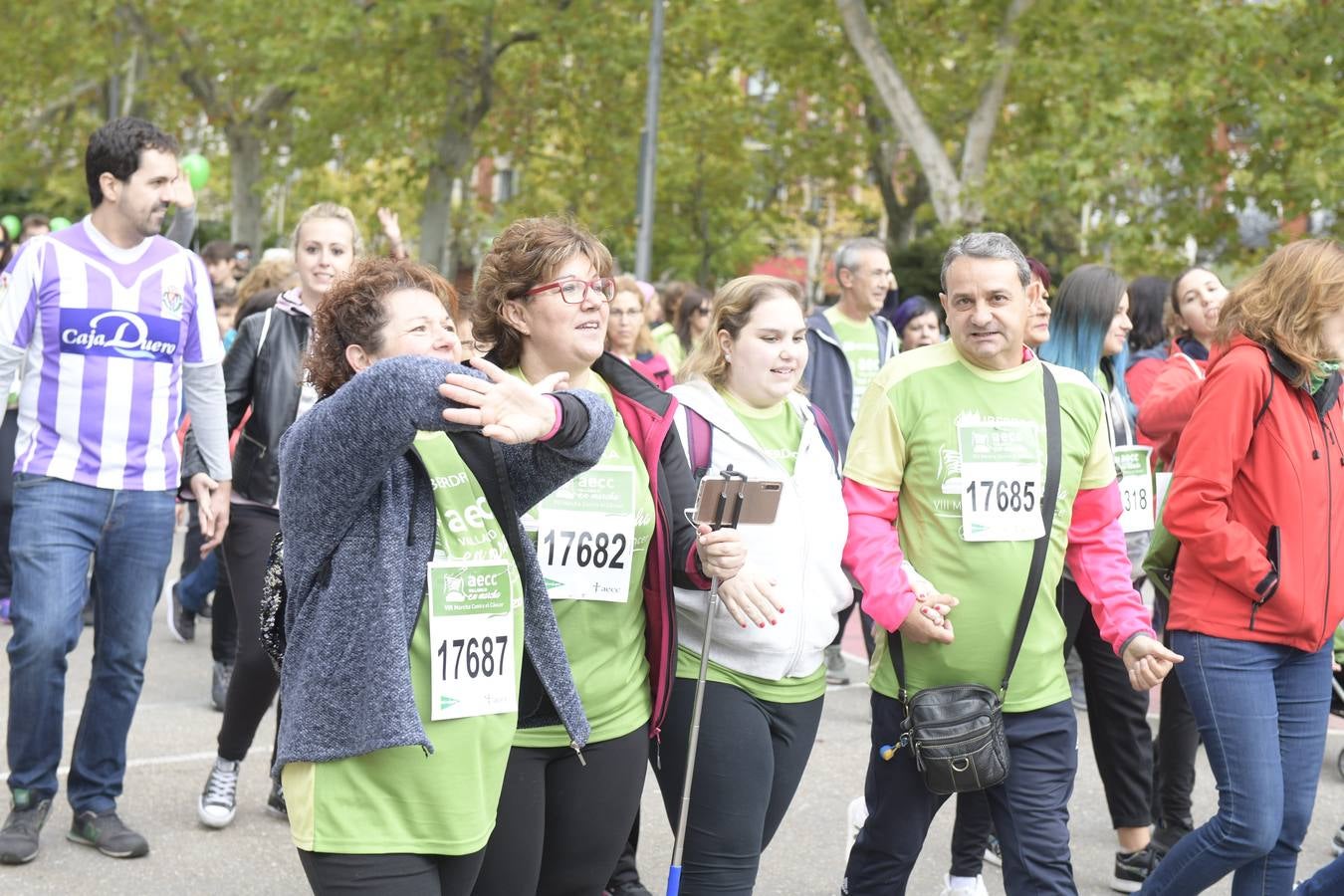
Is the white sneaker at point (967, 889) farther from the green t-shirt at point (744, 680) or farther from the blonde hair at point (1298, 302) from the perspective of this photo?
the blonde hair at point (1298, 302)

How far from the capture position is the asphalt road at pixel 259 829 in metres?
5.10

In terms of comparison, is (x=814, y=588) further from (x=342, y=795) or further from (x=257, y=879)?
(x=257, y=879)

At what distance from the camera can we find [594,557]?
360 centimetres

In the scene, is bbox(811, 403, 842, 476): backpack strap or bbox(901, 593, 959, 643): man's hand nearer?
bbox(901, 593, 959, 643): man's hand

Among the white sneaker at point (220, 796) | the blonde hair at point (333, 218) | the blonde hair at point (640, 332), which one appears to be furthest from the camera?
the blonde hair at point (640, 332)

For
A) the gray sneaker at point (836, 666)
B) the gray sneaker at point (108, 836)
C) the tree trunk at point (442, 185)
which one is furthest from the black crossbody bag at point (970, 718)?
the tree trunk at point (442, 185)

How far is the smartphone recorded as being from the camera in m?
3.55

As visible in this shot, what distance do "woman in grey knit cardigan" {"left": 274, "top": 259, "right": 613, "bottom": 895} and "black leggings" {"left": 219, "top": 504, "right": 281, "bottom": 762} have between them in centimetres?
238

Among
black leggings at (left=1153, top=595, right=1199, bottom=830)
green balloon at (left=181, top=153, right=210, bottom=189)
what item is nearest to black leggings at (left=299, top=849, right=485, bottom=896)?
black leggings at (left=1153, top=595, right=1199, bottom=830)

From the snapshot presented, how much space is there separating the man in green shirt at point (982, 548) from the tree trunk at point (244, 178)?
28.7 meters

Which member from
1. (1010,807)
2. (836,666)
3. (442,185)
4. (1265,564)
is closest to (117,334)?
(1010,807)

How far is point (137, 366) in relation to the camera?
514cm

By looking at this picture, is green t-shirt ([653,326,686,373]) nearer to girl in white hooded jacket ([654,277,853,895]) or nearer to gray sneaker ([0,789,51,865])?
gray sneaker ([0,789,51,865])

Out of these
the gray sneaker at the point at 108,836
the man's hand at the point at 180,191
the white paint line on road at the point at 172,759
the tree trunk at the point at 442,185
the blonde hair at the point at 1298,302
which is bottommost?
the white paint line on road at the point at 172,759
